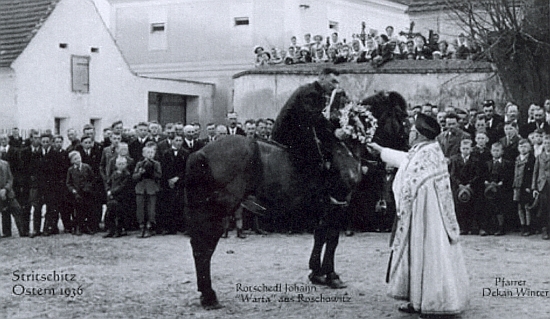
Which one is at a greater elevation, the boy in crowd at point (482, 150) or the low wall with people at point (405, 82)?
the low wall with people at point (405, 82)

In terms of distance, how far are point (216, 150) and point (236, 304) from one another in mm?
1619

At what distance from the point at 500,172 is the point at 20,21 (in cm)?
1761

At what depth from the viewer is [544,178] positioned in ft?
41.6

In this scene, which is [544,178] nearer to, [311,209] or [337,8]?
[311,209]

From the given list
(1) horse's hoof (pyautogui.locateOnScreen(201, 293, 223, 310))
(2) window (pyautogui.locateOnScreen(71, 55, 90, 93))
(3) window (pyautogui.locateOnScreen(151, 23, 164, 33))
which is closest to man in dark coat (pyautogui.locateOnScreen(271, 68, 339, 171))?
(1) horse's hoof (pyautogui.locateOnScreen(201, 293, 223, 310))

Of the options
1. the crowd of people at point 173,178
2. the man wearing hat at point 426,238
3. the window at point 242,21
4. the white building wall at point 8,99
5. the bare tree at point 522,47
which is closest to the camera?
the man wearing hat at point 426,238

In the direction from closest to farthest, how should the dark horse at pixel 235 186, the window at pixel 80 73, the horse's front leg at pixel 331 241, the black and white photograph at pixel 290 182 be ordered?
the black and white photograph at pixel 290 182, the dark horse at pixel 235 186, the horse's front leg at pixel 331 241, the window at pixel 80 73

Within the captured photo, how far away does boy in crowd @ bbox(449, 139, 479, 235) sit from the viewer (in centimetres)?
1345

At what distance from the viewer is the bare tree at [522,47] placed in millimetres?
15344

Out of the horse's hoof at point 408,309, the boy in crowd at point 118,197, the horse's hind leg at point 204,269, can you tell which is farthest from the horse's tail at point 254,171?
the boy in crowd at point 118,197

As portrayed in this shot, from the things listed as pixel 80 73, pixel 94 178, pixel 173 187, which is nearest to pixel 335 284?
pixel 173 187

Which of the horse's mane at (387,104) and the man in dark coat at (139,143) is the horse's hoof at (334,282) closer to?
the horse's mane at (387,104)

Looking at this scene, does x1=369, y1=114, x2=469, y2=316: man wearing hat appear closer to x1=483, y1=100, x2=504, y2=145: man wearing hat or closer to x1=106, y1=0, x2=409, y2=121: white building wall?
x1=483, y1=100, x2=504, y2=145: man wearing hat

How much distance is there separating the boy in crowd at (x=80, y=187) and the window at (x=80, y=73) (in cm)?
1314
